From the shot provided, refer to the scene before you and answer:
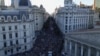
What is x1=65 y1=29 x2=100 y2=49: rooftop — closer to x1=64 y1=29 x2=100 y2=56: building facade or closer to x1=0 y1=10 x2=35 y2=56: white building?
x1=64 y1=29 x2=100 y2=56: building facade

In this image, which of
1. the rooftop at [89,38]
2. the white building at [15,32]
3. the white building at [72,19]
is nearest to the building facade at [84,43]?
the rooftop at [89,38]

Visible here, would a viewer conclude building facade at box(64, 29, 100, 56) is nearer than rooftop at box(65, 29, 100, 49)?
No

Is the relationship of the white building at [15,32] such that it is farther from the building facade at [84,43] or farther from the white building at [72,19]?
the white building at [72,19]

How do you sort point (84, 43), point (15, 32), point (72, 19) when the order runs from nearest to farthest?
1. point (84, 43)
2. point (15, 32)
3. point (72, 19)

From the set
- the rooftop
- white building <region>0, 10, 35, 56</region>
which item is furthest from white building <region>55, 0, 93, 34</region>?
the rooftop

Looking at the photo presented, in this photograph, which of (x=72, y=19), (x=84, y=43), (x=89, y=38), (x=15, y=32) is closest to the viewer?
(x=89, y=38)

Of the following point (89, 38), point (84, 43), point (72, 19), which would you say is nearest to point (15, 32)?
point (84, 43)

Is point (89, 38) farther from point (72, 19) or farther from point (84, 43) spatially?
point (72, 19)

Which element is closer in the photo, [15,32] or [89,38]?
[89,38]
